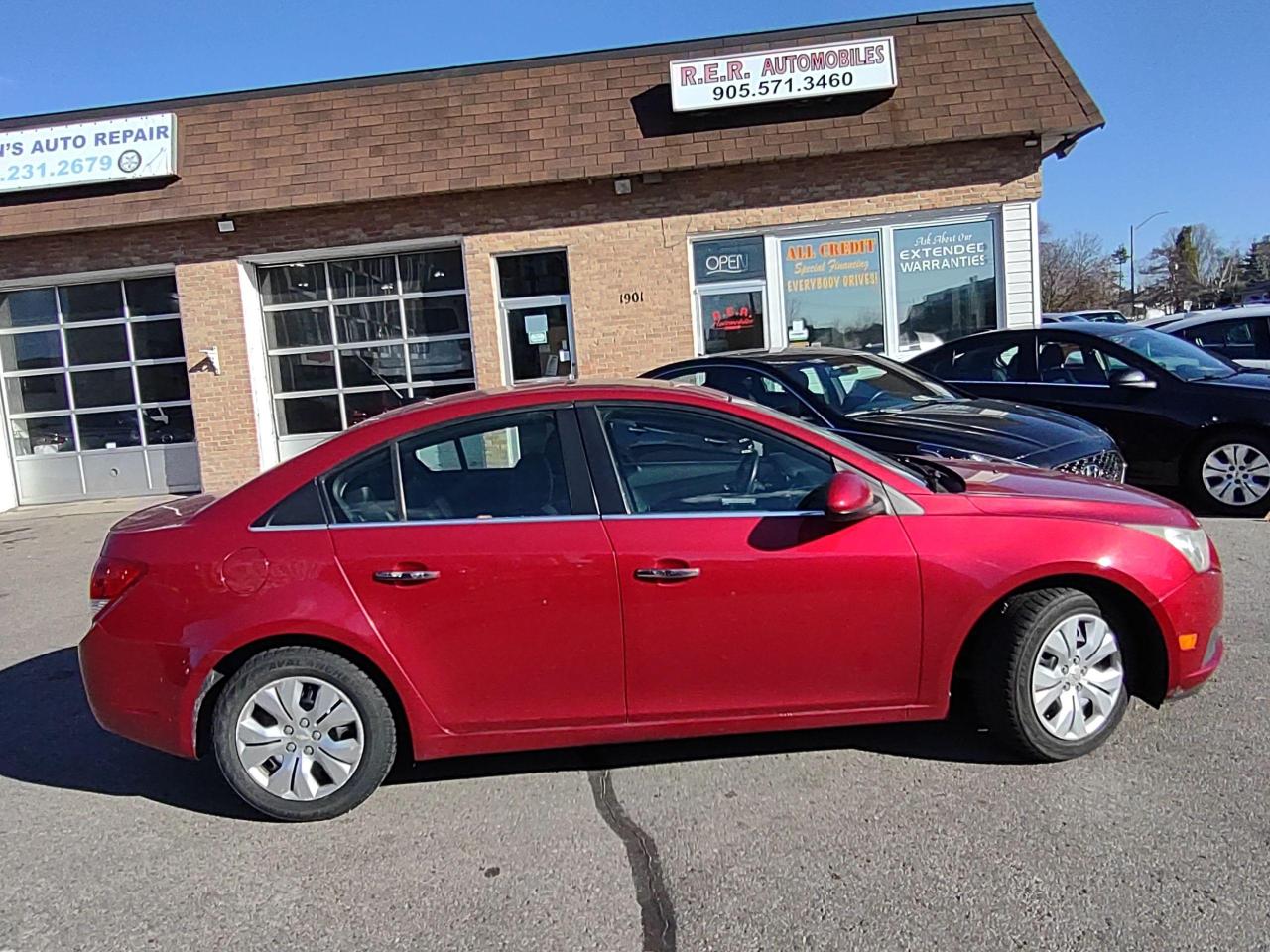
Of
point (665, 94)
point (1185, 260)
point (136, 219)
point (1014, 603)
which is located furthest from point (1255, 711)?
point (1185, 260)

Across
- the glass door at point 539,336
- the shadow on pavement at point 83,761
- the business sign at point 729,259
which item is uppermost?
the business sign at point 729,259

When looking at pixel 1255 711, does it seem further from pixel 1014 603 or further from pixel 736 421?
pixel 736 421

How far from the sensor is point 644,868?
3.12 metres

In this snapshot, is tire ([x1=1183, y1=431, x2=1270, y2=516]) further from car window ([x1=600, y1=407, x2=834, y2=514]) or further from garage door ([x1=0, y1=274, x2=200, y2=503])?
garage door ([x1=0, y1=274, x2=200, y2=503])

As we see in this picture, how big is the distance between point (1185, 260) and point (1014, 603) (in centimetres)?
8785

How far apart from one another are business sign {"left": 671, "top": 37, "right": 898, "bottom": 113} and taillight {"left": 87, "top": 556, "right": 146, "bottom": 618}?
9.31m

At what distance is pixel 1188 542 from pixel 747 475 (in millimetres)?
1759

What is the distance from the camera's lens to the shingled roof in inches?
440

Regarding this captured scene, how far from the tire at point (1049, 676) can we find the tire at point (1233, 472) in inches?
195

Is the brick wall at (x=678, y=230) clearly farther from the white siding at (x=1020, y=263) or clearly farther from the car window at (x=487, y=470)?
the car window at (x=487, y=470)

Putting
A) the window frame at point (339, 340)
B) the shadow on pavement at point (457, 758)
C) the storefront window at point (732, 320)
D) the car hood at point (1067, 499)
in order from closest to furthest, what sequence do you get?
1. the car hood at point (1067, 499)
2. the shadow on pavement at point (457, 758)
3. the storefront window at point (732, 320)
4. the window frame at point (339, 340)

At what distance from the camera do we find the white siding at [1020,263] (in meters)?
11.5

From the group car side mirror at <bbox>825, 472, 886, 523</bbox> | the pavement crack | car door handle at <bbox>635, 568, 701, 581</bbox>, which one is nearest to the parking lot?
the pavement crack

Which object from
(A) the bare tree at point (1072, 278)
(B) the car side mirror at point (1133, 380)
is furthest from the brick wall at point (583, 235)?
(A) the bare tree at point (1072, 278)
